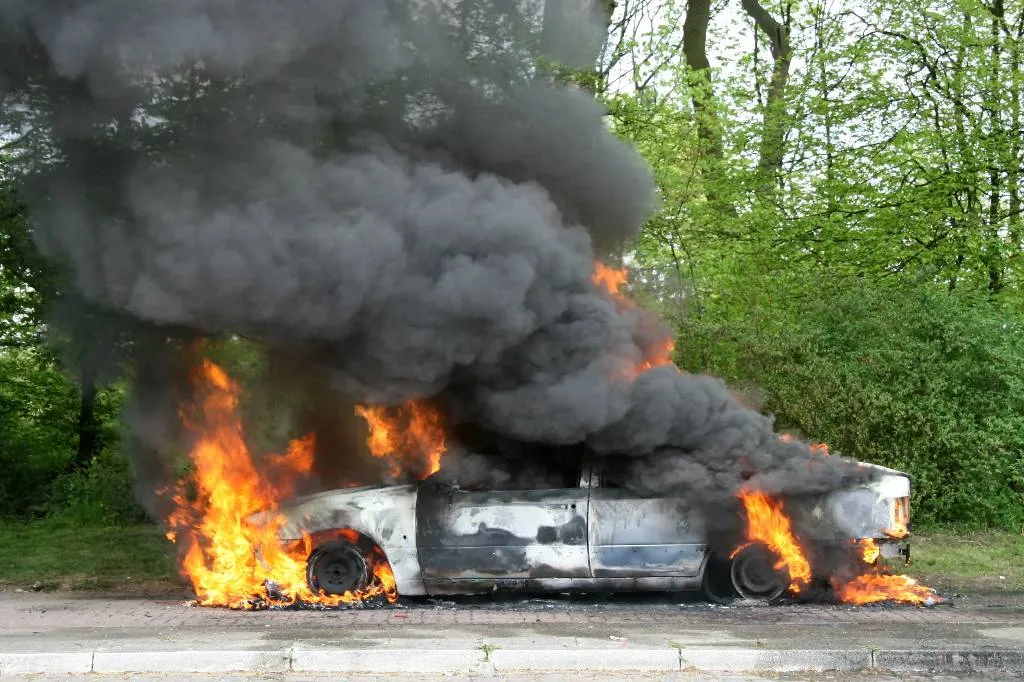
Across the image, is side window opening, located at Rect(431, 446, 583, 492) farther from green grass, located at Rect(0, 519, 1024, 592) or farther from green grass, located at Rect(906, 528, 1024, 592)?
green grass, located at Rect(906, 528, 1024, 592)

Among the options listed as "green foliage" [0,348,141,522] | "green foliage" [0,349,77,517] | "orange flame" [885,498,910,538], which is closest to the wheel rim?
"orange flame" [885,498,910,538]

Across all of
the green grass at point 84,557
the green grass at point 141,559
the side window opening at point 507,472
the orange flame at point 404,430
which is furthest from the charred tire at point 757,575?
the green grass at point 84,557

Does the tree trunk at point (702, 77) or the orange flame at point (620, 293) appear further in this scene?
the tree trunk at point (702, 77)

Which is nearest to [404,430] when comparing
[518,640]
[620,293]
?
[620,293]

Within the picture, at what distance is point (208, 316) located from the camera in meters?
8.86

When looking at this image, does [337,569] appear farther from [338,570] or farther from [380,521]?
[380,521]

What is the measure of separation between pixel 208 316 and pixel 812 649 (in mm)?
5449

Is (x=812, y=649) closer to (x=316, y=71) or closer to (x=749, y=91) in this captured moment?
(x=316, y=71)

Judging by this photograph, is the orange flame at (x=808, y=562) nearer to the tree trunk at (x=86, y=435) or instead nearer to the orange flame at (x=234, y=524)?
the orange flame at (x=234, y=524)

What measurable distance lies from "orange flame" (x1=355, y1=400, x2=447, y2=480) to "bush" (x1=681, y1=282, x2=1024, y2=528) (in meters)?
4.54

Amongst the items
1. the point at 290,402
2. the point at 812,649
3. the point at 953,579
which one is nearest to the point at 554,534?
the point at 812,649

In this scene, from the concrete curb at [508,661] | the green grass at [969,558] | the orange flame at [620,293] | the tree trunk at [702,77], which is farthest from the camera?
the tree trunk at [702,77]

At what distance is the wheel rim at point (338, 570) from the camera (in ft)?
29.2

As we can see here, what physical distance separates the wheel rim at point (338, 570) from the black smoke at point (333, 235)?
138 cm
